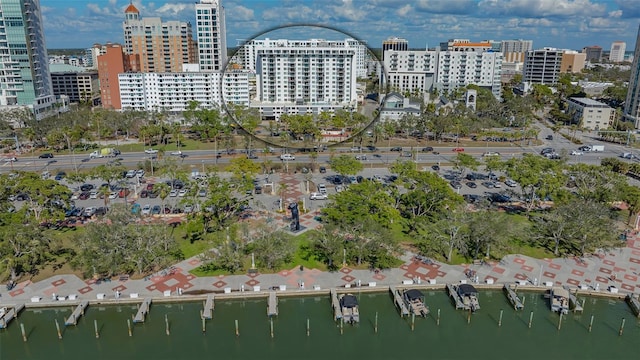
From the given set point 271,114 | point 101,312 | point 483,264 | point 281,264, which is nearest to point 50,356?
point 101,312

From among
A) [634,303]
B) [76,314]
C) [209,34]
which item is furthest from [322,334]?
[209,34]

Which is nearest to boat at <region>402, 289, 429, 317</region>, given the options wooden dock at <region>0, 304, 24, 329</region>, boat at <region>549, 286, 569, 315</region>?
→ boat at <region>549, 286, 569, 315</region>

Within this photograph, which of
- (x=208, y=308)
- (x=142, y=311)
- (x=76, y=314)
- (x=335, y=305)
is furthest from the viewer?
(x=335, y=305)

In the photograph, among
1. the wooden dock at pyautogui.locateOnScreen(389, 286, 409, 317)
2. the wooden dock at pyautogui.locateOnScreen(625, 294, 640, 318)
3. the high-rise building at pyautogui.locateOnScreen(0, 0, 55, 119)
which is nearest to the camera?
the wooden dock at pyautogui.locateOnScreen(389, 286, 409, 317)

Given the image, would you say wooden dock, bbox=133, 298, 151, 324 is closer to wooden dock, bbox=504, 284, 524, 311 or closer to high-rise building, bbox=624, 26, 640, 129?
wooden dock, bbox=504, 284, 524, 311

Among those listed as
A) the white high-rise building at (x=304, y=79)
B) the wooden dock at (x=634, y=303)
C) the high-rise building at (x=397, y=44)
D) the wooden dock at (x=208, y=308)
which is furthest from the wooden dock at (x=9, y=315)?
the high-rise building at (x=397, y=44)

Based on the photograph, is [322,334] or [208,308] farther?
[208,308]

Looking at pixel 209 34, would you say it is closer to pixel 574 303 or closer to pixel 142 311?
pixel 142 311
